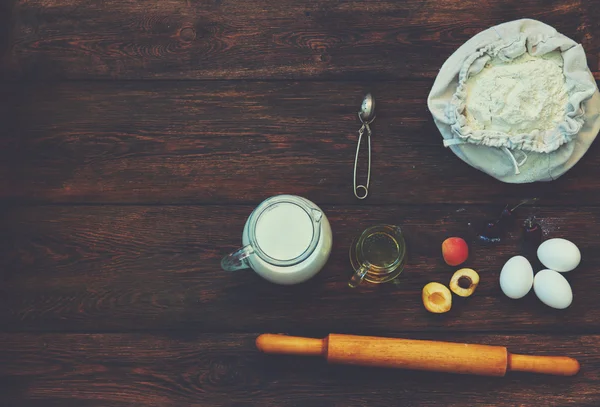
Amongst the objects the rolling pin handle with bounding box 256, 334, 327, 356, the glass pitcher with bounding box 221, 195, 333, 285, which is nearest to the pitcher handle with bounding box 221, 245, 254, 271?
the glass pitcher with bounding box 221, 195, 333, 285

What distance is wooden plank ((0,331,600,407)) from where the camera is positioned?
33.3 inches

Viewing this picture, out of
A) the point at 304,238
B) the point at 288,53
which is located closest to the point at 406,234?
the point at 304,238

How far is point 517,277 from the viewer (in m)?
0.82

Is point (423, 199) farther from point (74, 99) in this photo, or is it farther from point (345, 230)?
point (74, 99)

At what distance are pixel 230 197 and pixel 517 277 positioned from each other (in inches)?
17.3

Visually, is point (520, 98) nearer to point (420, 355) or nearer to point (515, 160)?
point (515, 160)

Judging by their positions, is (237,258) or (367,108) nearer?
(237,258)

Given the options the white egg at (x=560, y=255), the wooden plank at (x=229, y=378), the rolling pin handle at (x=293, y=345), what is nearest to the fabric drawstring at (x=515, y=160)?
the white egg at (x=560, y=255)

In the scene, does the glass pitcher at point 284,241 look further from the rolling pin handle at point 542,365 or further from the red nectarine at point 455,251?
the rolling pin handle at point 542,365

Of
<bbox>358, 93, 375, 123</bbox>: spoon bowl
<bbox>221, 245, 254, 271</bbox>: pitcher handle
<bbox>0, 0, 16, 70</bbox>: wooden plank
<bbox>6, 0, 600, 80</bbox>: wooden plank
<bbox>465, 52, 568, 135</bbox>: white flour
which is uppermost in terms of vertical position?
<bbox>0, 0, 16, 70</bbox>: wooden plank

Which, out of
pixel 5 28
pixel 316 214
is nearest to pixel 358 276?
pixel 316 214

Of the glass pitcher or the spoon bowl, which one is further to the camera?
the spoon bowl

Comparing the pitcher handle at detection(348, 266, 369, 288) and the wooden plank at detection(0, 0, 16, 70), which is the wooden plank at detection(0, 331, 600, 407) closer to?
the pitcher handle at detection(348, 266, 369, 288)

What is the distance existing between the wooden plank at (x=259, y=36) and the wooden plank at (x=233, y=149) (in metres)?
0.03
